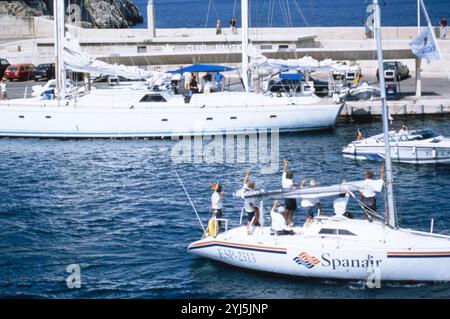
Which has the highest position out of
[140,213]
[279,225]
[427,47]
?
[427,47]

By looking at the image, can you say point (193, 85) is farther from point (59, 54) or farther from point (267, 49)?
point (267, 49)

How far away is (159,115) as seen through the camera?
182ft

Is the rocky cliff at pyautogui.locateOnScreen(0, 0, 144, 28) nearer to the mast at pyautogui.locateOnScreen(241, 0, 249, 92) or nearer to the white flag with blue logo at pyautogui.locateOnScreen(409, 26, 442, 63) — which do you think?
the mast at pyautogui.locateOnScreen(241, 0, 249, 92)

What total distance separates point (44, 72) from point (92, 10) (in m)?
55.8

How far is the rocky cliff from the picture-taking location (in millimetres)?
99188

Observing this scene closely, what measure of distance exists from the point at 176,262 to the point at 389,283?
7.45 metres

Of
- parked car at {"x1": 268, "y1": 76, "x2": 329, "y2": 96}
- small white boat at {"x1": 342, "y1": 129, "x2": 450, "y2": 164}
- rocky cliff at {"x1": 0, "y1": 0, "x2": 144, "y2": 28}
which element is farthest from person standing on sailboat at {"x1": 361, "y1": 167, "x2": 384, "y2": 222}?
rocky cliff at {"x1": 0, "y1": 0, "x2": 144, "y2": 28}

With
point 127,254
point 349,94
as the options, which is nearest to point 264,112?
point 349,94

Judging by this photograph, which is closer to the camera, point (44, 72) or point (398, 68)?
point (398, 68)

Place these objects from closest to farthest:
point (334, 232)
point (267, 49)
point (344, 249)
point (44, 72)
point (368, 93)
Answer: point (344, 249) → point (334, 232) → point (368, 93) → point (267, 49) → point (44, 72)

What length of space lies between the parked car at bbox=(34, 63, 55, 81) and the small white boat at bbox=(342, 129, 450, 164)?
3107 centimetres

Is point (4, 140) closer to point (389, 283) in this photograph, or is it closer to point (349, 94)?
point (349, 94)

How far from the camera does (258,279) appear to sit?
30.4m

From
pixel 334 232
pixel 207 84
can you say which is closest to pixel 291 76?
pixel 207 84
